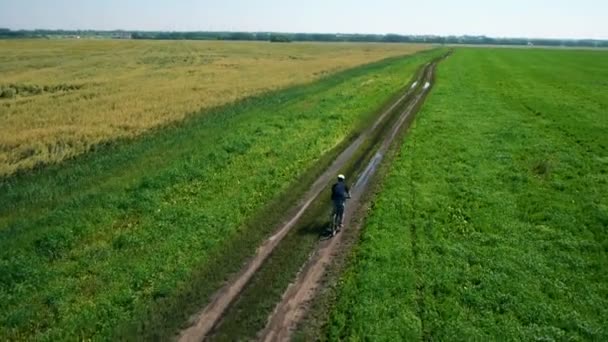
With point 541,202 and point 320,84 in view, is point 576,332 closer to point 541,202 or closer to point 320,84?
point 541,202

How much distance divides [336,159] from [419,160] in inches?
160

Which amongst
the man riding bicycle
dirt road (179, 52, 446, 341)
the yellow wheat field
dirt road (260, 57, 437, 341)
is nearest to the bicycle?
the man riding bicycle

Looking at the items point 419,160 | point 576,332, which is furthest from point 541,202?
point 576,332

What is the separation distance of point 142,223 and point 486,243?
11297 mm

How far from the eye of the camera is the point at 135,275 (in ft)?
45.4

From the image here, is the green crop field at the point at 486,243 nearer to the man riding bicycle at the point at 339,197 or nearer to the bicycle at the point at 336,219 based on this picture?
the bicycle at the point at 336,219

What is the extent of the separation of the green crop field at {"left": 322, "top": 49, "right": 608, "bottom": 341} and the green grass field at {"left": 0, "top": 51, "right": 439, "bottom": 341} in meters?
3.92

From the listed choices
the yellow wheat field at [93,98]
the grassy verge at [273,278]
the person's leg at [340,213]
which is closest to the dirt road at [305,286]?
the grassy verge at [273,278]

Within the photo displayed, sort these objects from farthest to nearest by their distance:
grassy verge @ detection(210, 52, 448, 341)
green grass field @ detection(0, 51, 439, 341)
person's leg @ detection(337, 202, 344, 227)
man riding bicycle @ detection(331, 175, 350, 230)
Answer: person's leg @ detection(337, 202, 344, 227) < man riding bicycle @ detection(331, 175, 350, 230) < green grass field @ detection(0, 51, 439, 341) < grassy verge @ detection(210, 52, 448, 341)

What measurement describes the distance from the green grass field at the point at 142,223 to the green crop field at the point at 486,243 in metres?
3.92

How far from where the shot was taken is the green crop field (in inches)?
468

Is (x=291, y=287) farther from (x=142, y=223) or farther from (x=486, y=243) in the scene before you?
(x=486, y=243)

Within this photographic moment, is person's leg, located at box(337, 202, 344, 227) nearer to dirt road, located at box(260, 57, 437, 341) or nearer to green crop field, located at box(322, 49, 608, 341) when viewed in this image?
dirt road, located at box(260, 57, 437, 341)

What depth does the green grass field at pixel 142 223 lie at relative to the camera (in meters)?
12.3
